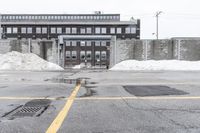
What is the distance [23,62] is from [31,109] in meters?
29.1

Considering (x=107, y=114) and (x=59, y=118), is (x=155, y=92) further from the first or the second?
(x=59, y=118)

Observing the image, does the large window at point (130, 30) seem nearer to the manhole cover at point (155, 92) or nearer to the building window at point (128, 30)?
the building window at point (128, 30)

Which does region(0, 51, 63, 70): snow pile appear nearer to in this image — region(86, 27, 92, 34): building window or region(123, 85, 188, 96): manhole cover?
region(123, 85, 188, 96): manhole cover

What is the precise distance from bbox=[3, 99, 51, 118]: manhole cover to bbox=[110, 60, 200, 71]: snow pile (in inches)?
1018

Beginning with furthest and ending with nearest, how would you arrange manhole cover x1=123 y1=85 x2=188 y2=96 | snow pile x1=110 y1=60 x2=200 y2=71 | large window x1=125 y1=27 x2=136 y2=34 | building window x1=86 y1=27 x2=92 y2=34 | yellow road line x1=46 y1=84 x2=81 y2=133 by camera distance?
1. building window x1=86 y1=27 x2=92 y2=34
2. large window x1=125 y1=27 x2=136 y2=34
3. snow pile x1=110 y1=60 x2=200 y2=71
4. manhole cover x1=123 y1=85 x2=188 y2=96
5. yellow road line x1=46 y1=84 x2=81 y2=133

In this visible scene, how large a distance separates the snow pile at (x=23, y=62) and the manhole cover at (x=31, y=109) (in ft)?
86.7

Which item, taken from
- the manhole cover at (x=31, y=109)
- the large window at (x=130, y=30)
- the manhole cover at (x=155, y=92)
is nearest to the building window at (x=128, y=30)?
the large window at (x=130, y=30)

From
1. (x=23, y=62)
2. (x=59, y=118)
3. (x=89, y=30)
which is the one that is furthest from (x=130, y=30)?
(x=59, y=118)

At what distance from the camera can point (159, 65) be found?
35.4 m

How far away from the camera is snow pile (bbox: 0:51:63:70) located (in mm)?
35906

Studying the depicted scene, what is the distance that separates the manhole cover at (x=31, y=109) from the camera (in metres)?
7.93

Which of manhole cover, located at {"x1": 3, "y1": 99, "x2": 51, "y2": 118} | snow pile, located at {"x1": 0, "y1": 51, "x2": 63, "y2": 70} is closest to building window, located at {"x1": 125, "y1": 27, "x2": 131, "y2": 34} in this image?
snow pile, located at {"x1": 0, "y1": 51, "x2": 63, "y2": 70}

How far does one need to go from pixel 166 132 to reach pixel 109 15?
94427 mm

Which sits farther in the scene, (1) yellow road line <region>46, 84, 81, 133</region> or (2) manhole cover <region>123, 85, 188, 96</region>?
(2) manhole cover <region>123, 85, 188, 96</region>
